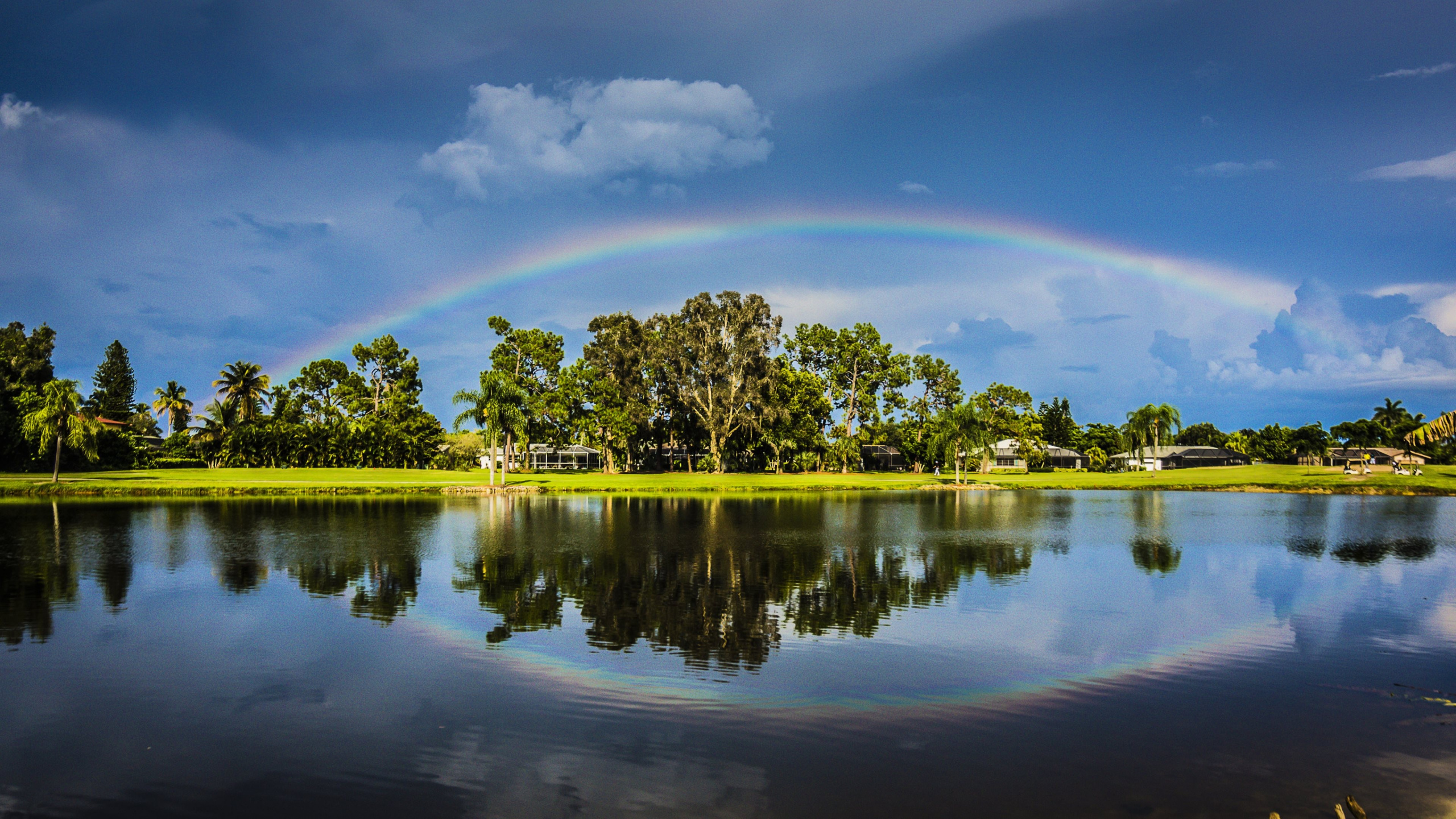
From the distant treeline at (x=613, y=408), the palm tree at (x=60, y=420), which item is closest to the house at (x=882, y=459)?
the distant treeline at (x=613, y=408)

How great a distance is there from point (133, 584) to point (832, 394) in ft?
323

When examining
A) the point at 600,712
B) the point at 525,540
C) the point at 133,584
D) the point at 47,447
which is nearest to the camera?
the point at 600,712

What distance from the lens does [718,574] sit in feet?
75.8

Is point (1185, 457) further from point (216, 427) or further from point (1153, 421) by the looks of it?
point (216, 427)

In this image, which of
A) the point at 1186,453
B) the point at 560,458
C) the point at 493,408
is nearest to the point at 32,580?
the point at 493,408

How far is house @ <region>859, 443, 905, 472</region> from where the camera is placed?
134750 mm

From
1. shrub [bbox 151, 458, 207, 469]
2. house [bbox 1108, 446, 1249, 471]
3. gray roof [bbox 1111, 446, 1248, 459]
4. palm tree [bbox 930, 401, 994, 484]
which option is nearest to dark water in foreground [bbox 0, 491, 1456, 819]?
palm tree [bbox 930, 401, 994, 484]

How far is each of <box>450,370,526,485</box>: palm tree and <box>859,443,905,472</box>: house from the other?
76.2 m

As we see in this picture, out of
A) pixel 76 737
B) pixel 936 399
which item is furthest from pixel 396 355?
pixel 76 737

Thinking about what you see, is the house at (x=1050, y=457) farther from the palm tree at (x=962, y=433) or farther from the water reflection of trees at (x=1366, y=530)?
the water reflection of trees at (x=1366, y=530)

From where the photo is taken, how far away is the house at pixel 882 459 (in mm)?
134750

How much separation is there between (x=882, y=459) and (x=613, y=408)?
57.1m

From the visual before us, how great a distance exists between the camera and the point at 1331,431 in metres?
165

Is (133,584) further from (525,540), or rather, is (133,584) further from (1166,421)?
(1166,421)
